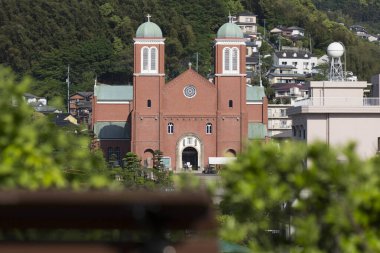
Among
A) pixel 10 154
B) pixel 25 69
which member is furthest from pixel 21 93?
pixel 25 69

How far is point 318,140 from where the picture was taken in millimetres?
5633

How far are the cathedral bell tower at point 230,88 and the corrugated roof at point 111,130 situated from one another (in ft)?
21.4

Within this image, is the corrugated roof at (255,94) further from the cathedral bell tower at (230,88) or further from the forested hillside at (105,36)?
the forested hillside at (105,36)

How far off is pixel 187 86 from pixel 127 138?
17.5 ft

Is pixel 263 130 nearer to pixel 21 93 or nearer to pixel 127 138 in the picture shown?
pixel 127 138

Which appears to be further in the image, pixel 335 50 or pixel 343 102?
pixel 335 50

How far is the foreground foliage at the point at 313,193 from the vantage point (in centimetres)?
525

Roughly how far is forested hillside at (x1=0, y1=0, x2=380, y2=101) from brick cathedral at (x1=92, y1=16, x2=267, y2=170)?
41199 millimetres

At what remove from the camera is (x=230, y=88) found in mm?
73938

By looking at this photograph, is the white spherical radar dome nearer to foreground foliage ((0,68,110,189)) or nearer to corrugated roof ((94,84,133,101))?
foreground foliage ((0,68,110,189))

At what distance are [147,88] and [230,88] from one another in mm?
5016

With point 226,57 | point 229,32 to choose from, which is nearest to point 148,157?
point 226,57

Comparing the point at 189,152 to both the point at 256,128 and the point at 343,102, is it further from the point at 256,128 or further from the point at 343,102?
the point at 343,102

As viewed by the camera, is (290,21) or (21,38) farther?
(290,21)
